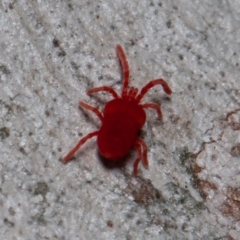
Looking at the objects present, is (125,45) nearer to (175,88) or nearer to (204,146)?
(175,88)

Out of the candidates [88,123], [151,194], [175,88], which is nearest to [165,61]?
[175,88]

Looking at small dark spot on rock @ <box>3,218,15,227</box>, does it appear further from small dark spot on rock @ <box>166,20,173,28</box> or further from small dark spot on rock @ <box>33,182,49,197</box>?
small dark spot on rock @ <box>166,20,173,28</box>

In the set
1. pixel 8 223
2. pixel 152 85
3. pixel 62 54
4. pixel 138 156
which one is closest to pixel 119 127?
pixel 138 156

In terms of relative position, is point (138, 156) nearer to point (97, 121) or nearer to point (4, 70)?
point (97, 121)

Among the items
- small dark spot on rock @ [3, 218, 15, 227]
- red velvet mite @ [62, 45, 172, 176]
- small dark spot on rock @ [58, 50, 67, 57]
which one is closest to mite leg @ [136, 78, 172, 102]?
red velvet mite @ [62, 45, 172, 176]

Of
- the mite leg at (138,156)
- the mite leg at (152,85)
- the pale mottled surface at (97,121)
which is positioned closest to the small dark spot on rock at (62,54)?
the pale mottled surface at (97,121)

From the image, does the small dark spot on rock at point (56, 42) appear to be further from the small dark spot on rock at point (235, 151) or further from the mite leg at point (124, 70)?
the small dark spot on rock at point (235, 151)
